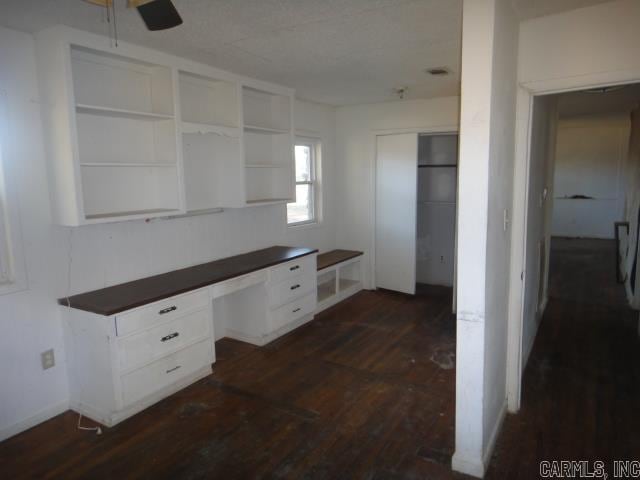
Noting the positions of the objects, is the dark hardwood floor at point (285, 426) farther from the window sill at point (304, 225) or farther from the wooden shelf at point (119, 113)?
the wooden shelf at point (119, 113)

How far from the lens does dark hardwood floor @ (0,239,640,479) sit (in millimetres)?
2391

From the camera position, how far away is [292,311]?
4262 mm

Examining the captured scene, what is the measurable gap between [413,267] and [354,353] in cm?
199

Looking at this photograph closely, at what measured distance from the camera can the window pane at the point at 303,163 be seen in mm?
5438

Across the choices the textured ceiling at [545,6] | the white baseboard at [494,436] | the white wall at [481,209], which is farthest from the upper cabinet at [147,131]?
the white baseboard at [494,436]

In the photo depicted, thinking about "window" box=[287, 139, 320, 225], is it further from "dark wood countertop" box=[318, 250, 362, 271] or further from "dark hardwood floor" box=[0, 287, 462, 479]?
"dark hardwood floor" box=[0, 287, 462, 479]

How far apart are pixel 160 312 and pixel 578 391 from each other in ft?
9.71

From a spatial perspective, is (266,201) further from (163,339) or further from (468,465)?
(468,465)

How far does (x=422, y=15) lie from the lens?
2.48 metres

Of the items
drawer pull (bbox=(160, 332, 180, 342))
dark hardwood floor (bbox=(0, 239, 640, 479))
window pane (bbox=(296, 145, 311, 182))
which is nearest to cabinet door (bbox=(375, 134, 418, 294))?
window pane (bbox=(296, 145, 311, 182))

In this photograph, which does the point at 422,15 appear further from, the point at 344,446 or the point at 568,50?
the point at 344,446

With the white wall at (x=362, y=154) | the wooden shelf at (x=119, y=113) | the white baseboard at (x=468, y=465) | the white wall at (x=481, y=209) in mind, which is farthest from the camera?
the white wall at (x=362, y=154)

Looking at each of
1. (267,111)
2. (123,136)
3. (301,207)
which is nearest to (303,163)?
(301,207)

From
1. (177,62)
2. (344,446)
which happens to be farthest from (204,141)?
(344,446)
